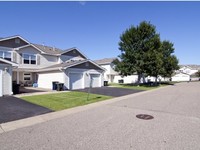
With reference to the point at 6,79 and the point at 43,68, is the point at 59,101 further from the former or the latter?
the point at 43,68

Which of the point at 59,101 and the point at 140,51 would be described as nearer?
the point at 59,101

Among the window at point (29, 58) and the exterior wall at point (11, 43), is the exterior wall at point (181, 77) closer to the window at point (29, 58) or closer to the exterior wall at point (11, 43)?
the window at point (29, 58)

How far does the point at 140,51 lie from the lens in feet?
83.7

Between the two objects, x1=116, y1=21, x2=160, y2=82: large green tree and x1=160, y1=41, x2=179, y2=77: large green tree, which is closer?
x1=116, y1=21, x2=160, y2=82: large green tree

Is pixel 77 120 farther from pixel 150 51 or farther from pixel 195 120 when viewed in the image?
pixel 150 51

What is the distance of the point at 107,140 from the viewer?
4.53 meters

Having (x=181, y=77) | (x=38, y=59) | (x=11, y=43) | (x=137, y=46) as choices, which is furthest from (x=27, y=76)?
(x=181, y=77)

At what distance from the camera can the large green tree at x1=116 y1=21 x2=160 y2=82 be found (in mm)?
24953

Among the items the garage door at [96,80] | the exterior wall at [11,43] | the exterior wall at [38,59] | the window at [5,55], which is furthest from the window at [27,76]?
the garage door at [96,80]

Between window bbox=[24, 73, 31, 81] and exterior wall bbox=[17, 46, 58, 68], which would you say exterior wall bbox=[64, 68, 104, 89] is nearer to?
exterior wall bbox=[17, 46, 58, 68]

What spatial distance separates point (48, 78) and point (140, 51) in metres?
15.3

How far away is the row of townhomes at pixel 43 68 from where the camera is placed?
1956 centimetres

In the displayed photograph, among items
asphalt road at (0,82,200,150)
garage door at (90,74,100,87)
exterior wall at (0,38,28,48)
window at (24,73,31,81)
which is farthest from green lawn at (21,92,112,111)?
window at (24,73,31,81)

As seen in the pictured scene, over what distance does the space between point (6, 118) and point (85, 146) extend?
4666mm
